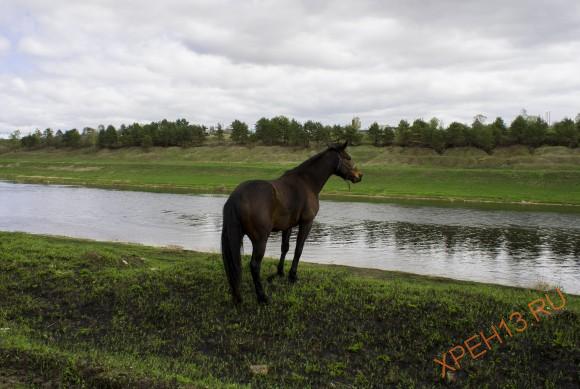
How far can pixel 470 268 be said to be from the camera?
1759 cm

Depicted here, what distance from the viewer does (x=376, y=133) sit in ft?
334

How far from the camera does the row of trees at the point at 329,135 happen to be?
283ft

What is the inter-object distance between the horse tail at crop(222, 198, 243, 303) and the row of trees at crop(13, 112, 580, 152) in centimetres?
6769

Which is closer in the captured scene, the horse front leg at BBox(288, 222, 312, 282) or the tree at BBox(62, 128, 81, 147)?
the horse front leg at BBox(288, 222, 312, 282)

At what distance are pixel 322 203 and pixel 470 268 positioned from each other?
26756mm

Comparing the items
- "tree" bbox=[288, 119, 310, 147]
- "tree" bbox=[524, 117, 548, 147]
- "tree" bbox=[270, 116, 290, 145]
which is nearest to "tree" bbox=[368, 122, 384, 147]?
"tree" bbox=[288, 119, 310, 147]

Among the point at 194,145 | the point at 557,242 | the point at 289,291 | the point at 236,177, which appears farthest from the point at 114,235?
the point at 194,145

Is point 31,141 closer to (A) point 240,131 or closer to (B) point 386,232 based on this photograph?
(A) point 240,131

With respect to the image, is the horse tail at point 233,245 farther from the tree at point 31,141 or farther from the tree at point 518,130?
the tree at point 31,141

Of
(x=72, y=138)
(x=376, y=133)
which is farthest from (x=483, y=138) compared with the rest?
(x=72, y=138)

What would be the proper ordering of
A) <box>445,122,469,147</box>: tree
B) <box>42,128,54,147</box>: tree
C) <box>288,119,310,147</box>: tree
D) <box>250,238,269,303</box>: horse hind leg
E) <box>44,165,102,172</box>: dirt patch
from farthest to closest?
<box>42,128,54,147</box>: tree → <box>288,119,310,147</box>: tree → <box>445,122,469,147</box>: tree → <box>44,165,102,172</box>: dirt patch → <box>250,238,269,303</box>: horse hind leg

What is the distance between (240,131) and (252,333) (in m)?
105

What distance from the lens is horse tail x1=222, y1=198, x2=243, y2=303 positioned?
27.2 feet

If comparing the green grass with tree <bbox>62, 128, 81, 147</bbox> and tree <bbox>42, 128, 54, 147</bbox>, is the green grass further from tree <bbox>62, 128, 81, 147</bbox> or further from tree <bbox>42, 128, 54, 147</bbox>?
tree <bbox>42, 128, 54, 147</bbox>
